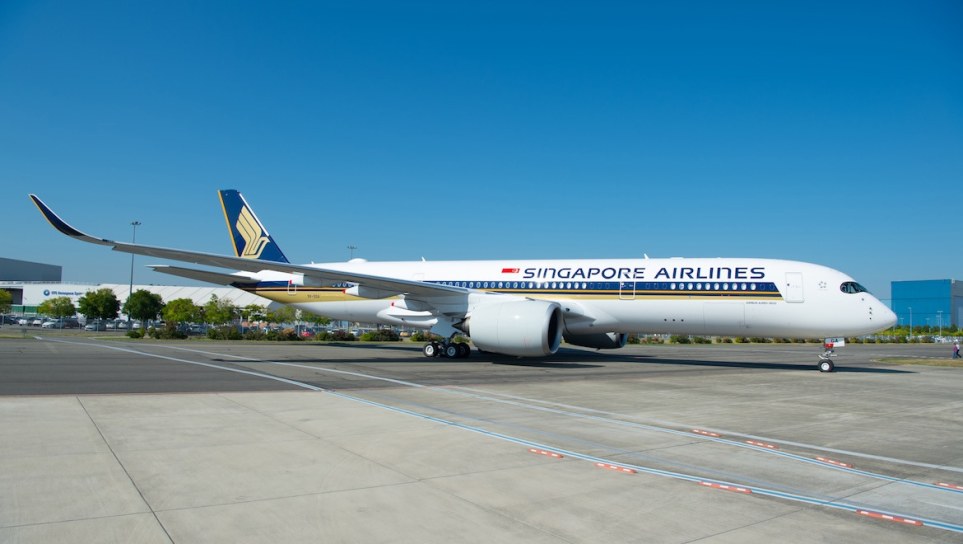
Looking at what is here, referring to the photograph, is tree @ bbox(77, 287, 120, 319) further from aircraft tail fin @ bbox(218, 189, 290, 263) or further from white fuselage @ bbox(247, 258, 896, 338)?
white fuselage @ bbox(247, 258, 896, 338)

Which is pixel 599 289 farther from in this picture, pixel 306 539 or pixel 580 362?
pixel 306 539

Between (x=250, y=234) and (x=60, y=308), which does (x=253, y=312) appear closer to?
(x=60, y=308)

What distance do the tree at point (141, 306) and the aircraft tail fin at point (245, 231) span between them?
152ft

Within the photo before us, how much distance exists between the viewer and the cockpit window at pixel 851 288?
59.7ft

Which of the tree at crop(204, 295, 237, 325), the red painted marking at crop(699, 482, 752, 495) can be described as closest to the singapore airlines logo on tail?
the red painted marking at crop(699, 482, 752, 495)

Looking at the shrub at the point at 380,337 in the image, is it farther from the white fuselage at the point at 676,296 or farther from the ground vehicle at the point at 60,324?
the ground vehicle at the point at 60,324

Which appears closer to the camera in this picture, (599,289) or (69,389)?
(69,389)

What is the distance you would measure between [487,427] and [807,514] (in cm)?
421

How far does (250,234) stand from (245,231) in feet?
1.02

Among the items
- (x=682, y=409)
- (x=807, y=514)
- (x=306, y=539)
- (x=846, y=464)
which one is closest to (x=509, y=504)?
(x=306, y=539)

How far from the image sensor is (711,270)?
19.5 m

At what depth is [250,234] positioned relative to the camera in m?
27.2

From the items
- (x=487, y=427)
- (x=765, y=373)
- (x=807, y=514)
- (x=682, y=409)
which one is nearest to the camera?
(x=807, y=514)

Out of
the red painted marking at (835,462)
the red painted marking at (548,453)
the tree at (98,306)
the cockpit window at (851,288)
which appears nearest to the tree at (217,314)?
the tree at (98,306)
